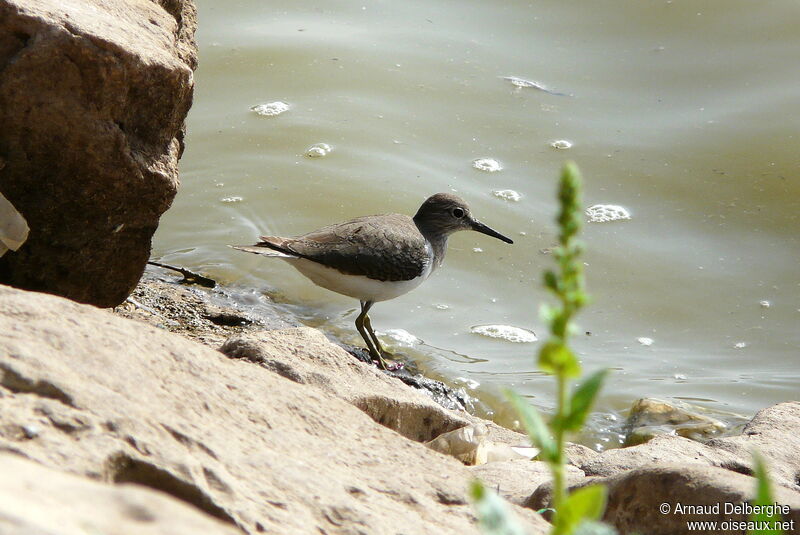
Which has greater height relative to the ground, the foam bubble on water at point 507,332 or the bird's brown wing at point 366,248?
the bird's brown wing at point 366,248

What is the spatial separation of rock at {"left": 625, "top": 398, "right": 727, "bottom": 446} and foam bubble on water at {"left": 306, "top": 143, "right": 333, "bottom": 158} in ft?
12.4

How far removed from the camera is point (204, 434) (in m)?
2.30

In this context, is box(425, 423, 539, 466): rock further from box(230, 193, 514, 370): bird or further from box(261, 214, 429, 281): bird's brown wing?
box(261, 214, 429, 281): bird's brown wing

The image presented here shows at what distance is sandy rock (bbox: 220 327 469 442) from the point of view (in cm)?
343

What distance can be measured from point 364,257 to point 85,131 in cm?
256

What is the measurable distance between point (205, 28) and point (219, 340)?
5747 mm

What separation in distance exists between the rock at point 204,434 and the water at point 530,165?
3.17 metres

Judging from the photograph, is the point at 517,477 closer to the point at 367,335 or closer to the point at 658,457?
the point at 658,457

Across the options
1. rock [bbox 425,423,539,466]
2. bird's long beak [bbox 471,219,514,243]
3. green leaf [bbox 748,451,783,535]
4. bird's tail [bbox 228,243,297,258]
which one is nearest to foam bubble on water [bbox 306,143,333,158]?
bird's long beak [bbox 471,219,514,243]

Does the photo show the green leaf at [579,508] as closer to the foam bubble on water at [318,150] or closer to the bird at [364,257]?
the bird at [364,257]

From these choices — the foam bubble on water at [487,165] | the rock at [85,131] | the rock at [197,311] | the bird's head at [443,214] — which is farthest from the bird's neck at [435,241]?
the rock at [85,131]

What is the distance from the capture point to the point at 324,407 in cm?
291

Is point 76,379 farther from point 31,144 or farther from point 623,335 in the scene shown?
point 623,335

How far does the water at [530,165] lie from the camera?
6.67 m
